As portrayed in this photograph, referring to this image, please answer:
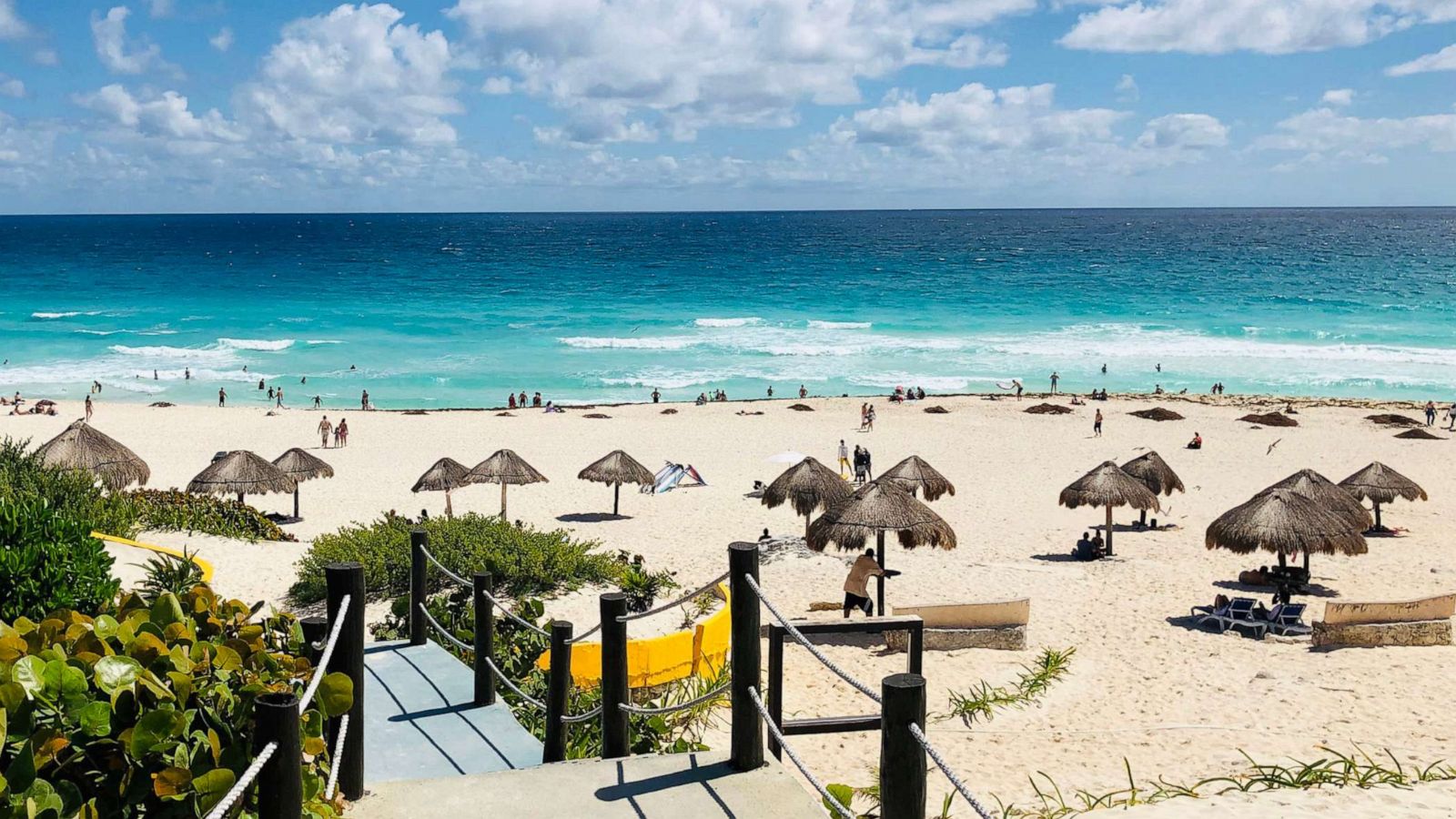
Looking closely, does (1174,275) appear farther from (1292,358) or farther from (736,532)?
(736,532)

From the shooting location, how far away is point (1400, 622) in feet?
44.2

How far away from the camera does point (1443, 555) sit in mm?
19312

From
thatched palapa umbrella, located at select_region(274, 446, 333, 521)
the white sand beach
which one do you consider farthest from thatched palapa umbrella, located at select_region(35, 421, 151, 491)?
the white sand beach

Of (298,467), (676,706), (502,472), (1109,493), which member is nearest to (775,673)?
(676,706)

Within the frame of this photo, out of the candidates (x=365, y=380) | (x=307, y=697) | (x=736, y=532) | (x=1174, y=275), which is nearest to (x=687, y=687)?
(x=307, y=697)

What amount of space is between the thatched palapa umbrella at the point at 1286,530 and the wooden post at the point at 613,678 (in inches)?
507

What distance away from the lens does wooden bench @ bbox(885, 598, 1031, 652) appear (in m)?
13.0

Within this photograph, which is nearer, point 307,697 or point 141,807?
point 141,807

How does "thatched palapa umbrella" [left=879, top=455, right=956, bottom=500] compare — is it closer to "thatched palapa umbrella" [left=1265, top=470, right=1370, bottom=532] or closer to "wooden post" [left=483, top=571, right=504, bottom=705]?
"thatched palapa umbrella" [left=1265, top=470, right=1370, bottom=532]

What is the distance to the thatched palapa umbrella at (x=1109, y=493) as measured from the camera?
64.9 ft

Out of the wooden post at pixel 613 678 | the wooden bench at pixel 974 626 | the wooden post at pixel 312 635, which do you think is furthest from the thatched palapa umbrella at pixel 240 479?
the wooden post at pixel 312 635

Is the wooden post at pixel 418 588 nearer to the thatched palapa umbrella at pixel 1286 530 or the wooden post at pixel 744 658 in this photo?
the wooden post at pixel 744 658

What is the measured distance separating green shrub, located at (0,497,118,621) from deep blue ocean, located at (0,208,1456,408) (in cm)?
→ 4297

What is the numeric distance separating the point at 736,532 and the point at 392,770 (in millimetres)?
15265
